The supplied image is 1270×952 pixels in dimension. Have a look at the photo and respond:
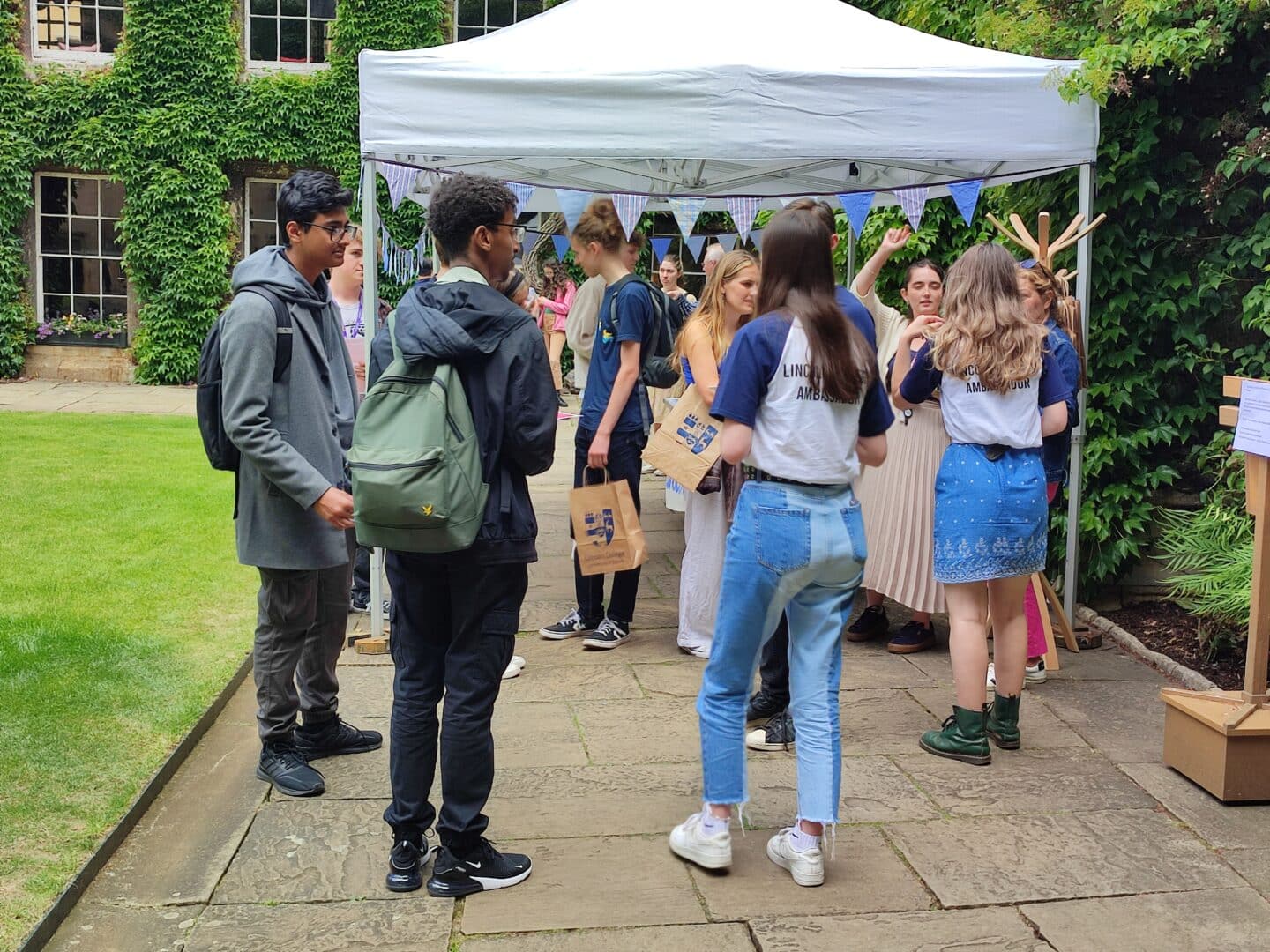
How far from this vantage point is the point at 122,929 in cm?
305

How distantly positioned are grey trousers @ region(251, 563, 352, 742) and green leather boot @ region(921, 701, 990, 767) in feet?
6.52

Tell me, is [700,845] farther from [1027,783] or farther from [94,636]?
[94,636]

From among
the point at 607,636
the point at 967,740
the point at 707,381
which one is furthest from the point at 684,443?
the point at 967,740

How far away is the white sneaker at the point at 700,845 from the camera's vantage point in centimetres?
331

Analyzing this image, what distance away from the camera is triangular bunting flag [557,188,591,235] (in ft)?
22.9

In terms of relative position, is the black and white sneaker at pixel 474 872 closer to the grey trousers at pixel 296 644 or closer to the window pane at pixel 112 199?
the grey trousers at pixel 296 644

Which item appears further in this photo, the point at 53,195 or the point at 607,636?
the point at 53,195

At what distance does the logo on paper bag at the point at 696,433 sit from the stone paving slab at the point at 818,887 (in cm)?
178

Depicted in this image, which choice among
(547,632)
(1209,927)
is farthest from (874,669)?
(1209,927)

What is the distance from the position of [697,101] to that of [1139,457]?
8.56 ft

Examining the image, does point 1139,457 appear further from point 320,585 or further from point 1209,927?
point 320,585

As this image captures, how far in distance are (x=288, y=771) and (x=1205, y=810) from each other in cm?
272

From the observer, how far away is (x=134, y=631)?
5.47 metres

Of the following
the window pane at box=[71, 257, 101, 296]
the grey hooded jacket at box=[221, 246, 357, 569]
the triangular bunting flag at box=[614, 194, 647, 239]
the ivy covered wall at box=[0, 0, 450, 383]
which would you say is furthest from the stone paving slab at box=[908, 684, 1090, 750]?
the window pane at box=[71, 257, 101, 296]
